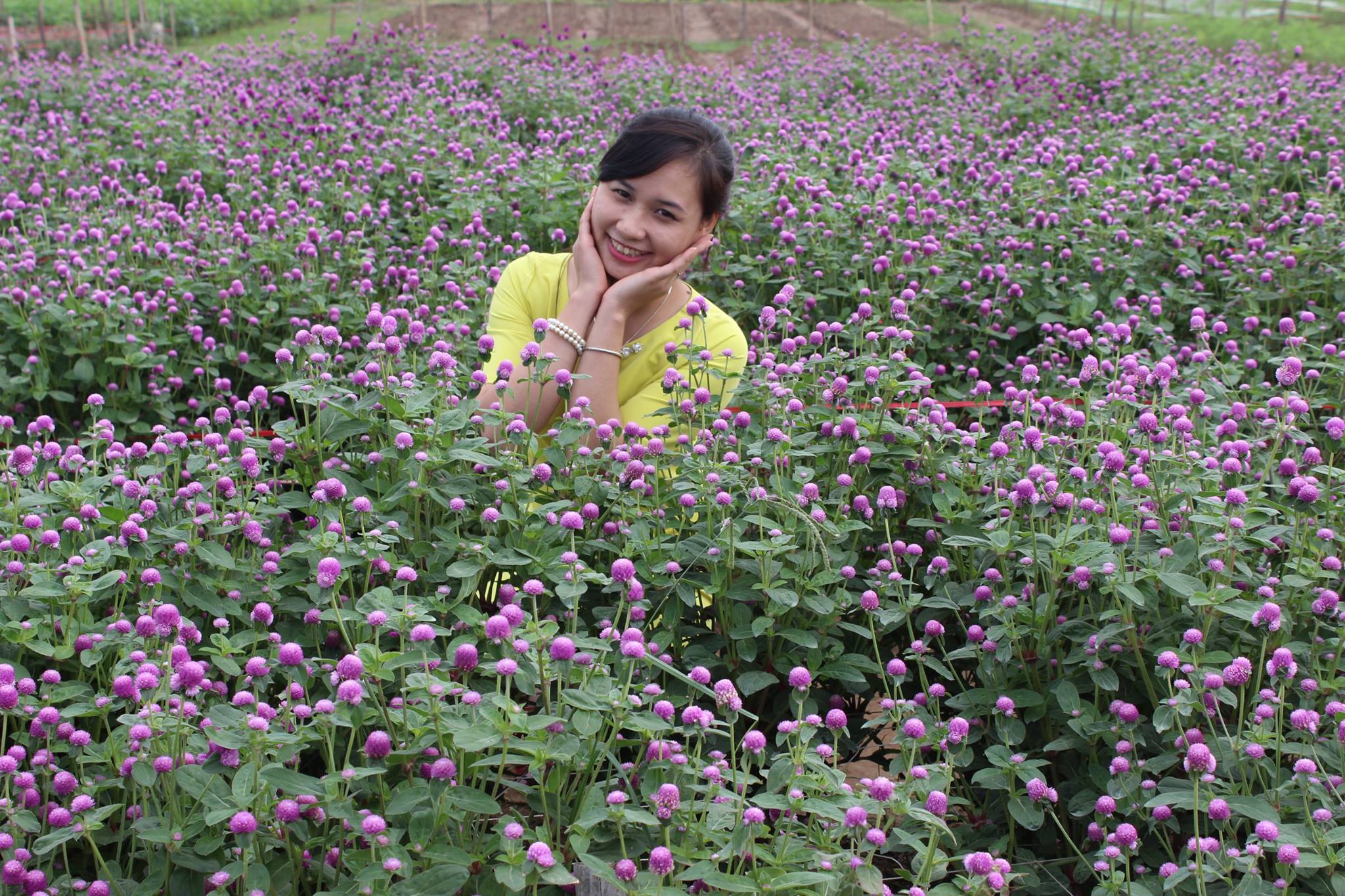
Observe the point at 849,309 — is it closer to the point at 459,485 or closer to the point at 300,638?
the point at 459,485

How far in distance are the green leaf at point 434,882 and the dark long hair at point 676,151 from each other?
271cm

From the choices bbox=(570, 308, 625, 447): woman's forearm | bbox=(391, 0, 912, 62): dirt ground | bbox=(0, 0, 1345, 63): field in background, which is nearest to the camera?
bbox=(570, 308, 625, 447): woman's forearm

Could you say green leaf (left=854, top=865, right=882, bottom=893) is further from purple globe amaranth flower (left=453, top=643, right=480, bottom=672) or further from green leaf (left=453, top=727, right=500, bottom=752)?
purple globe amaranth flower (left=453, top=643, right=480, bottom=672)

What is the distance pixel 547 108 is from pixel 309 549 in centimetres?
764

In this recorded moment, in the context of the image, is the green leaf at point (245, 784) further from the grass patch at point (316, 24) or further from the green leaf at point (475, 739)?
the grass patch at point (316, 24)

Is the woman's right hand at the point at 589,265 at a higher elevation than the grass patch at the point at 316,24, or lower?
higher

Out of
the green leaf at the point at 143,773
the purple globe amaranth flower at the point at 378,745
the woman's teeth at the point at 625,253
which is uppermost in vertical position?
the woman's teeth at the point at 625,253

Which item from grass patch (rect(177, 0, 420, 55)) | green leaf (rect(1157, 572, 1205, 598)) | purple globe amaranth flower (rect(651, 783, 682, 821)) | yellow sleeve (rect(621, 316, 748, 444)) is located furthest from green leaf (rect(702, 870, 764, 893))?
grass patch (rect(177, 0, 420, 55))

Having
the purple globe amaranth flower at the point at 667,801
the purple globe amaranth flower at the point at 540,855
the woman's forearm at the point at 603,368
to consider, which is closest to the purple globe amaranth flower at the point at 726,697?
the purple globe amaranth flower at the point at 667,801

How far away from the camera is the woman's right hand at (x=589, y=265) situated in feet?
13.7

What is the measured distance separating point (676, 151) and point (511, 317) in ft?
2.64

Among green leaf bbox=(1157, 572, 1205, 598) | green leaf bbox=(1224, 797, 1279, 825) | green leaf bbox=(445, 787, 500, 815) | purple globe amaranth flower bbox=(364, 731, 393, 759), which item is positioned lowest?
green leaf bbox=(1224, 797, 1279, 825)

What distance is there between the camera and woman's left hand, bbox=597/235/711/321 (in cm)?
407

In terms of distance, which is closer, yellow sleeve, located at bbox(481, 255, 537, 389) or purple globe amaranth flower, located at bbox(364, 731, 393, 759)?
purple globe amaranth flower, located at bbox(364, 731, 393, 759)
